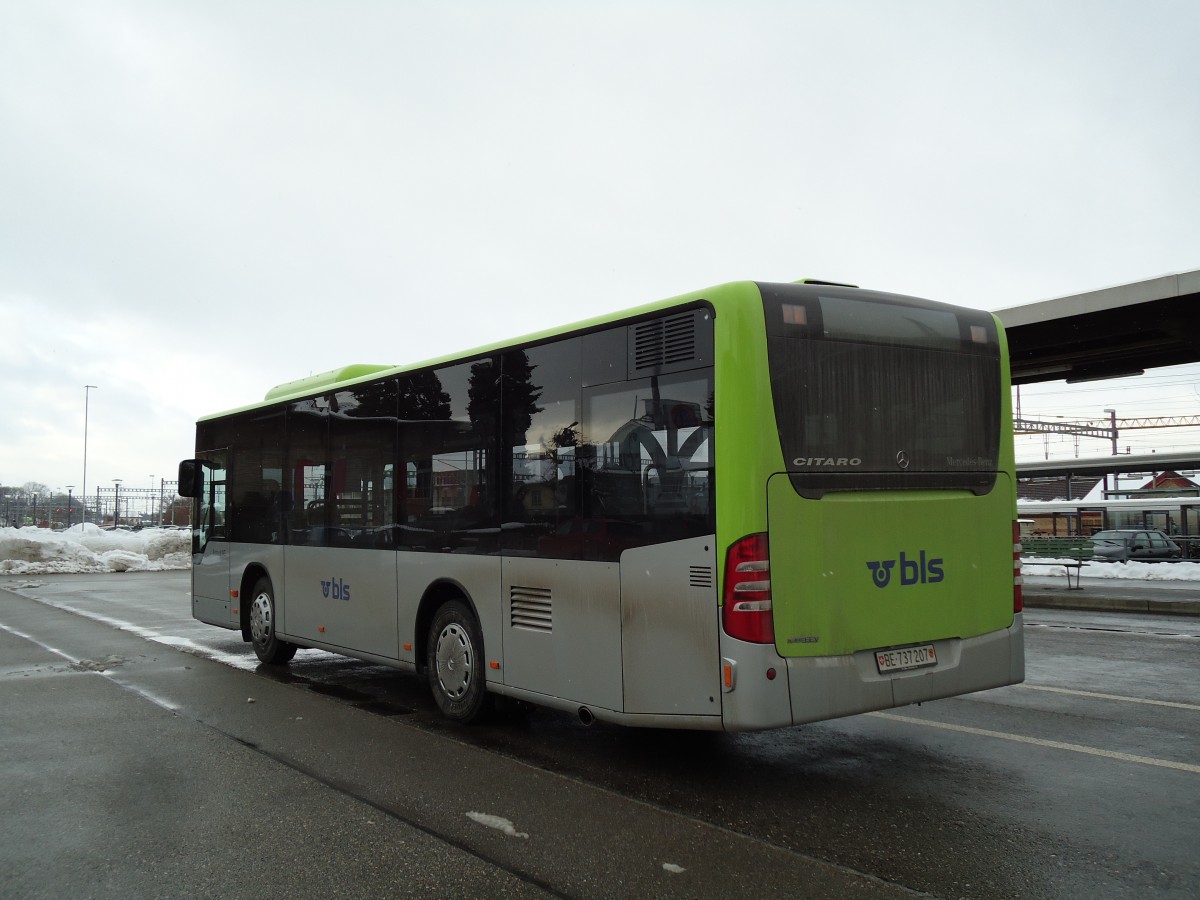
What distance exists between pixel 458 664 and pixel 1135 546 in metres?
29.8

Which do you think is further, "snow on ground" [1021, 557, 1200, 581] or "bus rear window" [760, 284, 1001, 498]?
"snow on ground" [1021, 557, 1200, 581]

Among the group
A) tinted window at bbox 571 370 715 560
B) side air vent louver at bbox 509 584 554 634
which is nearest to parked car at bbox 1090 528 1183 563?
side air vent louver at bbox 509 584 554 634

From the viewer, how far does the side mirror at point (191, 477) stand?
11.9 m

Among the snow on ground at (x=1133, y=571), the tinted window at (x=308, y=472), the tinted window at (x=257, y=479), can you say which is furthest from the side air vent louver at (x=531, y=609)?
the snow on ground at (x=1133, y=571)

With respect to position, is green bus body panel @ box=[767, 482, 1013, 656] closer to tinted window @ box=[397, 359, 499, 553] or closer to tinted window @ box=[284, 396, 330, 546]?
tinted window @ box=[397, 359, 499, 553]

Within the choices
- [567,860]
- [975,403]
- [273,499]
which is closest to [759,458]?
[975,403]

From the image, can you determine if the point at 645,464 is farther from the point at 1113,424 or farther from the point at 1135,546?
→ the point at 1113,424

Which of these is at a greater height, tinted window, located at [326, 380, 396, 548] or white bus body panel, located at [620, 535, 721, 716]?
tinted window, located at [326, 380, 396, 548]

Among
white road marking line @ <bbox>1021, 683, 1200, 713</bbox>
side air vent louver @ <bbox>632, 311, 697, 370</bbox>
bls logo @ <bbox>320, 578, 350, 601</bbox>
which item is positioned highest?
side air vent louver @ <bbox>632, 311, 697, 370</bbox>

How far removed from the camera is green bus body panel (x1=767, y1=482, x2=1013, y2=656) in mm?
5039

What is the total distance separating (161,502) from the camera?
69.1m

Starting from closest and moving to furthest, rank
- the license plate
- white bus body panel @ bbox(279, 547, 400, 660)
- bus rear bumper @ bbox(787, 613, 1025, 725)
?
bus rear bumper @ bbox(787, 613, 1025, 725) < the license plate < white bus body panel @ bbox(279, 547, 400, 660)

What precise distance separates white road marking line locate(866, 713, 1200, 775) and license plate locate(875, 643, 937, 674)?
151 centimetres

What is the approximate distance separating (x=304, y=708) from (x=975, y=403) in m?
5.96
